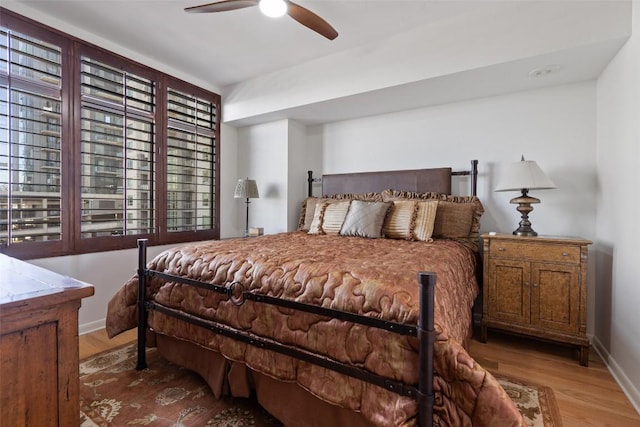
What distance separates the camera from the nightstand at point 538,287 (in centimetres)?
221

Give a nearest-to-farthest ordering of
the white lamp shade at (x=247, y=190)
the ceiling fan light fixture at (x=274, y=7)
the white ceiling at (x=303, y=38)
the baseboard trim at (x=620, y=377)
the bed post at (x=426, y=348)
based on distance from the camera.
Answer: the bed post at (x=426, y=348)
the baseboard trim at (x=620, y=377)
the ceiling fan light fixture at (x=274, y=7)
the white ceiling at (x=303, y=38)
the white lamp shade at (x=247, y=190)

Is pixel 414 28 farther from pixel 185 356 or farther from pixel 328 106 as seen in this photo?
pixel 185 356

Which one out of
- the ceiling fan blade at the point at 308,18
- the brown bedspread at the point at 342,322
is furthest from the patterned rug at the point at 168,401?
the ceiling fan blade at the point at 308,18

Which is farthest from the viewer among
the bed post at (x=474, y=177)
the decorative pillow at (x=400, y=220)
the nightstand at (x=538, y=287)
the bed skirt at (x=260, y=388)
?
the bed post at (x=474, y=177)

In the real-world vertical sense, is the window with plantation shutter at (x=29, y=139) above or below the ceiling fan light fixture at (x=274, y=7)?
below

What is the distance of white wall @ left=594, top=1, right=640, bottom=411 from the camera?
1.85 meters

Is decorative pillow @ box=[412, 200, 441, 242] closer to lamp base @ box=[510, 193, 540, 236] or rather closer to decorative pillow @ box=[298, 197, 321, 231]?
lamp base @ box=[510, 193, 540, 236]

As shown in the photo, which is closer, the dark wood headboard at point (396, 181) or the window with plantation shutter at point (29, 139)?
the window with plantation shutter at point (29, 139)

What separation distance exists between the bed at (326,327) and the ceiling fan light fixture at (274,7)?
1.54m

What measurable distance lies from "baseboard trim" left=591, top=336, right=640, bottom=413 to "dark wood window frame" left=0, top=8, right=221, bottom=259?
155 inches

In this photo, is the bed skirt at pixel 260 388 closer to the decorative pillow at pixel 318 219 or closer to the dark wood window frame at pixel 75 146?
the dark wood window frame at pixel 75 146

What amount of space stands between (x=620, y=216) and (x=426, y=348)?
2.00 m

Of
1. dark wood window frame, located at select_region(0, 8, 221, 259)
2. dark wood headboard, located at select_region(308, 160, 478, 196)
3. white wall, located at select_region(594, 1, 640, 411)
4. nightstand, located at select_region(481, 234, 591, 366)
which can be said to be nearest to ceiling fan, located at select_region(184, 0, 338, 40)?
dark wood window frame, located at select_region(0, 8, 221, 259)

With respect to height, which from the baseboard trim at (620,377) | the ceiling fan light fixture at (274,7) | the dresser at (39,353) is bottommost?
the baseboard trim at (620,377)
